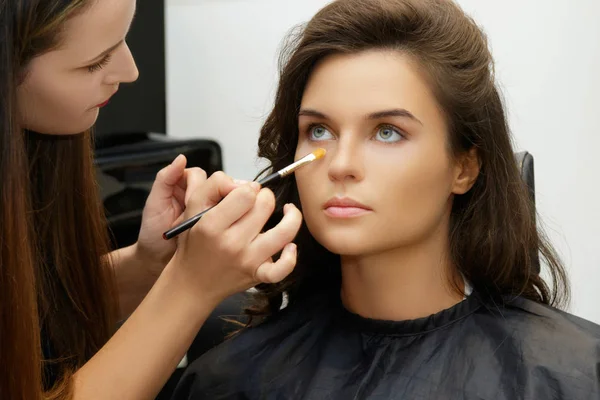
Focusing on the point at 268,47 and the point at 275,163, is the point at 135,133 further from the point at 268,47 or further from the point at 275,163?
the point at 275,163

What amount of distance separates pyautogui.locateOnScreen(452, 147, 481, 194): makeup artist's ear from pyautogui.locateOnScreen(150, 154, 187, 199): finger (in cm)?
41

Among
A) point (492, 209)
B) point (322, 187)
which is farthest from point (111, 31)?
point (492, 209)

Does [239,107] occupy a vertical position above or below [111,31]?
below

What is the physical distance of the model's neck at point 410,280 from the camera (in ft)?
3.76

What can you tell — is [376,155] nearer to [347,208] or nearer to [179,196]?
[347,208]

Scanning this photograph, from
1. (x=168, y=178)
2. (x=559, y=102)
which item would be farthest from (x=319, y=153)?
(x=559, y=102)

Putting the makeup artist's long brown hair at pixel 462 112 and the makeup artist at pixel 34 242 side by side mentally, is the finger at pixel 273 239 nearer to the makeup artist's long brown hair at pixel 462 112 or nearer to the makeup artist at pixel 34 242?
the makeup artist at pixel 34 242

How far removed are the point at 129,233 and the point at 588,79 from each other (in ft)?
3.74

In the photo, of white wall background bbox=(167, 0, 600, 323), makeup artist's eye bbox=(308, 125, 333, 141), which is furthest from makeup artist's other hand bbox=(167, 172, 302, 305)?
white wall background bbox=(167, 0, 600, 323)

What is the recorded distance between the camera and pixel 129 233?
184 centimetres

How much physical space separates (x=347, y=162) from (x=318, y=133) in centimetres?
10

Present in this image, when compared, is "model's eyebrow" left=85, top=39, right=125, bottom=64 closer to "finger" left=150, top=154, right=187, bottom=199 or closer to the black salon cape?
"finger" left=150, top=154, right=187, bottom=199

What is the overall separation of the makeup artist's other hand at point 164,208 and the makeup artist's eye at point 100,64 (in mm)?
198

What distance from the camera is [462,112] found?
3.60 feet
